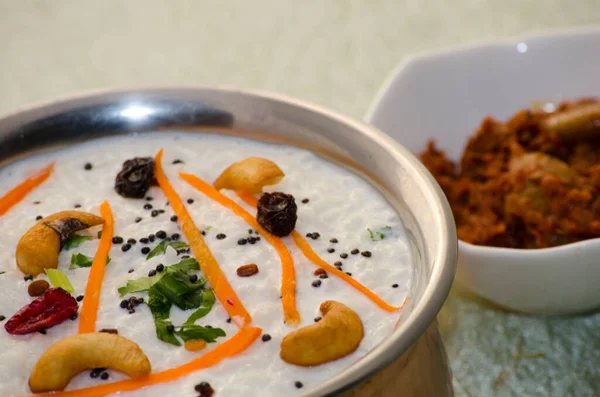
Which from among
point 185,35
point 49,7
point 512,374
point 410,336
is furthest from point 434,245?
point 49,7

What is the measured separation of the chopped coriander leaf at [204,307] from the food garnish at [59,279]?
206 millimetres

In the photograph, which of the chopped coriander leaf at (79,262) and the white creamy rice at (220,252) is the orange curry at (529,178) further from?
the chopped coriander leaf at (79,262)

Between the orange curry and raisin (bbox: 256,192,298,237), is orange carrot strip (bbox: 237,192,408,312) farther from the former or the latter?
the orange curry

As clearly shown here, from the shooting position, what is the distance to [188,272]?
1.22m

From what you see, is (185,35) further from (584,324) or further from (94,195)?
(584,324)

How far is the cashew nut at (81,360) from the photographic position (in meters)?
1.01

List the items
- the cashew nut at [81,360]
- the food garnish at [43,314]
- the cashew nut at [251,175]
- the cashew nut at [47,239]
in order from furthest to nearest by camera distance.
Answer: the cashew nut at [251,175]
the cashew nut at [47,239]
the food garnish at [43,314]
the cashew nut at [81,360]

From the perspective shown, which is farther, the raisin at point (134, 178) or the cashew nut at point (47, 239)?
the raisin at point (134, 178)

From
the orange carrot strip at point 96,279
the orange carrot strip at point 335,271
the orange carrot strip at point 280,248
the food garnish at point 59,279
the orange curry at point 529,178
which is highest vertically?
the food garnish at point 59,279

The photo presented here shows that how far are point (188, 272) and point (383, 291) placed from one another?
1.01 ft

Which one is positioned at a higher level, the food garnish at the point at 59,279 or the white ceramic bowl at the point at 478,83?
the food garnish at the point at 59,279

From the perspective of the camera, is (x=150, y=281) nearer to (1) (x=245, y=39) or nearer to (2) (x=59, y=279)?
(2) (x=59, y=279)

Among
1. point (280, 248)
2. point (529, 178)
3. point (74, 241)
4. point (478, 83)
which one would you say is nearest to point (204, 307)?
point (280, 248)

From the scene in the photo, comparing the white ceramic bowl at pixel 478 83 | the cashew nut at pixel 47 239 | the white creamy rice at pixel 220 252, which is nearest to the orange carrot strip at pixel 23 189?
the white creamy rice at pixel 220 252
